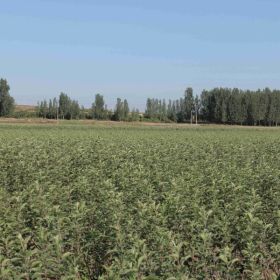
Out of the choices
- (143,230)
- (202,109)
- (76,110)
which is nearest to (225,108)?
(202,109)

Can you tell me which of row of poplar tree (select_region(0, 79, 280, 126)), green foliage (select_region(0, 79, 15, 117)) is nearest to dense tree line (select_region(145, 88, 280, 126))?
row of poplar tree (select_region(0, 79, 280, 126))

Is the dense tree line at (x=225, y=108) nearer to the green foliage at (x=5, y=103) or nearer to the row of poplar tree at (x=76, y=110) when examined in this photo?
the row of poplar tree at (x=76, y=110)

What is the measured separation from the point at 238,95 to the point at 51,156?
121739mm

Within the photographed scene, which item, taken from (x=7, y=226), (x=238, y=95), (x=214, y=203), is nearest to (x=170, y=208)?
(x=214, y=203)

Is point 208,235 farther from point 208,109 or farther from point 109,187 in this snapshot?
point 208,109

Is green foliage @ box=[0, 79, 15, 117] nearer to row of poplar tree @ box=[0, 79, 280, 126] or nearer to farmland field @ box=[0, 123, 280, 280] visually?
row of poplar tree @ box=[0, 79, 280, 126]

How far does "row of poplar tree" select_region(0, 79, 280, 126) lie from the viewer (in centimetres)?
12244

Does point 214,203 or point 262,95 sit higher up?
point 262,95

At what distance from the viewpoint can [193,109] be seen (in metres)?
136

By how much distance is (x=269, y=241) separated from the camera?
664 cm

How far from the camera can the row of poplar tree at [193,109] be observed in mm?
122438

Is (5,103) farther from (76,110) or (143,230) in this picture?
(143,230)

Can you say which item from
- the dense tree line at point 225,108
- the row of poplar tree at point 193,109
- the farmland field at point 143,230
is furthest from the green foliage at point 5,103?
the farmland field at point 143,230

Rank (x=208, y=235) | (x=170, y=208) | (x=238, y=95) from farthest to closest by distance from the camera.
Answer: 1. (x=238, y=95)
2. (x=170, y=208)
3. (x=208, y=235)
